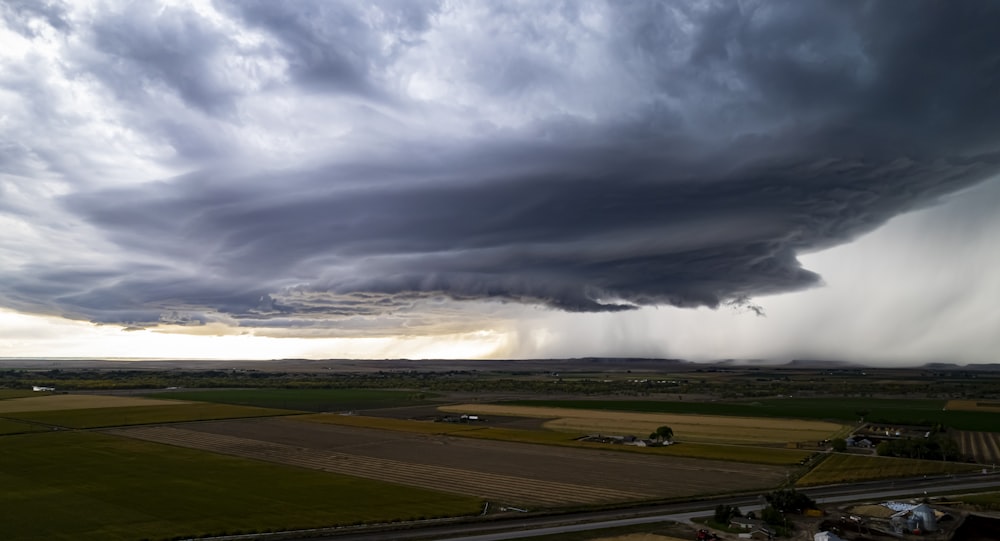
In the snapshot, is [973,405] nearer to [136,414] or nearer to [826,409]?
[826,409]

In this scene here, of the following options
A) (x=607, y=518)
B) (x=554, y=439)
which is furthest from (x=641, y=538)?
(x=554, y=439)

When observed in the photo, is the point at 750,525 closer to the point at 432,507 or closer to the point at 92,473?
the point at 432,507

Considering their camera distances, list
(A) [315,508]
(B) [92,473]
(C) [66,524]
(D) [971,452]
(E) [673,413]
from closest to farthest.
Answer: (C) [66,524] < (A) [315,508] < (B) [92,473] < (D) [971,452] < (E) [673,413]

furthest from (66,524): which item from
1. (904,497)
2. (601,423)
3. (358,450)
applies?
(601,423)

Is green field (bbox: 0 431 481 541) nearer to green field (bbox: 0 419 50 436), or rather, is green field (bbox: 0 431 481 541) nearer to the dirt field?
the dirt field

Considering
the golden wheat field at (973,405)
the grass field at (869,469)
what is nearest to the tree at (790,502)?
the grass field at (869,469)

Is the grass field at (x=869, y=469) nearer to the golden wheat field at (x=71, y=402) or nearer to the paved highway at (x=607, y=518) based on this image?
the paved highway at (x=607, y=518)

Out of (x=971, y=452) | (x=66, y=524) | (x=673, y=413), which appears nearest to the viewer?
(x=66, y=524)
